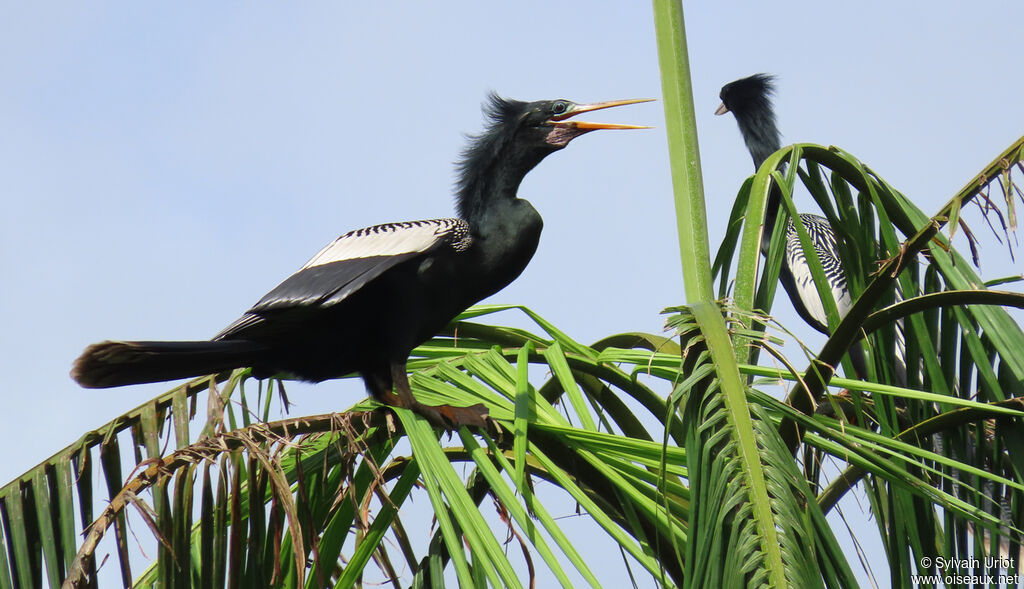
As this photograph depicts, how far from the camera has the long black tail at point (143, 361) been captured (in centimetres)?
252

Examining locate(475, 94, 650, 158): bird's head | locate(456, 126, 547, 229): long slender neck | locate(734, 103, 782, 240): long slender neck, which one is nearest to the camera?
locate(456, 126, 547, 229): long slender neck

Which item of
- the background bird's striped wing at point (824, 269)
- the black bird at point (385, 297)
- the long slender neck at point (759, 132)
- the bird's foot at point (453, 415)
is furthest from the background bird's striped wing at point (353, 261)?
the long slender neck at point (759, 132)

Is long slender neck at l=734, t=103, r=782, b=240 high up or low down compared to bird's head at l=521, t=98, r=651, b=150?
up

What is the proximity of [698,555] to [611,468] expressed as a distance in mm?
566

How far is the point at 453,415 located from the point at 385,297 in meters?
0.58

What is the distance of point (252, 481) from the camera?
6.64ft

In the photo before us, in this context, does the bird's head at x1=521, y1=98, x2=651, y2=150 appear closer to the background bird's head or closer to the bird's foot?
the bird's foot

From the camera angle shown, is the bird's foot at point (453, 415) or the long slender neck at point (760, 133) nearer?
the bird's foot at point (453, 415)

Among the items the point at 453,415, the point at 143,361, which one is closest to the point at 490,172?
the point at 453,415

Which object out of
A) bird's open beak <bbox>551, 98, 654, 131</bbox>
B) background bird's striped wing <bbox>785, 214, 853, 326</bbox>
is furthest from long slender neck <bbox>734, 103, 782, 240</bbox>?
bird's open beak <bbox>551, 98, 654, 131</bbox>

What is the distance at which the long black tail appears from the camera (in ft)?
8.27

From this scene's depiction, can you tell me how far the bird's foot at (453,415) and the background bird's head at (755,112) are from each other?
177 inches

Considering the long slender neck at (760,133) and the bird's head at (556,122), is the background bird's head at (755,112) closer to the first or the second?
the long slender neck at (760,133)

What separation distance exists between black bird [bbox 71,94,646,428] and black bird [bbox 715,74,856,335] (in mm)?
2791
